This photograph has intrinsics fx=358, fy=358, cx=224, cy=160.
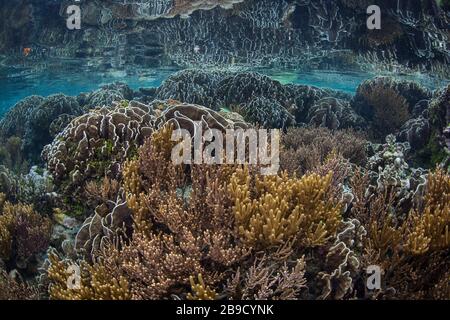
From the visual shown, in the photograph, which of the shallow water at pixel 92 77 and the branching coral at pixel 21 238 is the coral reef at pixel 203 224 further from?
the shallow water at pixel 92 77

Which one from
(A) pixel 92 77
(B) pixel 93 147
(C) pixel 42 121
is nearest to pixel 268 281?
(B) pixel 93 147

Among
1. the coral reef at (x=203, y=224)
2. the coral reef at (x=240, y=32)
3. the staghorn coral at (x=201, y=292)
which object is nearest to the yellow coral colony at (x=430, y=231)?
the coral reef at (x=203, y=224)

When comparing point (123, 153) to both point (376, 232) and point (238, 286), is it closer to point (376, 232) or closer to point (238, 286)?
point (238, 286)

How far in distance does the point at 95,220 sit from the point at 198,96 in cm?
821

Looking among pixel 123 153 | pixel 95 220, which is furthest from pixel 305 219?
pixel 123 153

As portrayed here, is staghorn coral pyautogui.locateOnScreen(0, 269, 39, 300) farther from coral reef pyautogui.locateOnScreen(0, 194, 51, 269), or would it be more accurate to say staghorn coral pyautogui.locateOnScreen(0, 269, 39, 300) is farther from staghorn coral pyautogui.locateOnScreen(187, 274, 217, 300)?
staghorn coral pyautogui.locateOnScreen(187, 274, 217, 300)

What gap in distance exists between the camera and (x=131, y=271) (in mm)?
3914

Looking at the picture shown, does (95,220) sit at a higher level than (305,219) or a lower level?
lower

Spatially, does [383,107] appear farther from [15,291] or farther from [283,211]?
[15,291]

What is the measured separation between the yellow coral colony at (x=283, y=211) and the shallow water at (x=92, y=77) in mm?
15872

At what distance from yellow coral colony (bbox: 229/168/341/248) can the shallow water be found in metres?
15.9

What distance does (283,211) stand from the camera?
3963mm

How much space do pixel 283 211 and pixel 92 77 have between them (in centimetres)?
2480

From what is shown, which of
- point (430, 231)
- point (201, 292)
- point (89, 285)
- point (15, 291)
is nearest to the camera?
point (201, 292)
